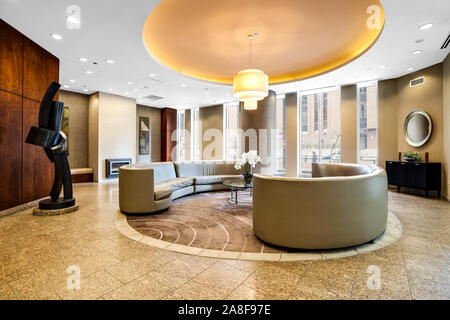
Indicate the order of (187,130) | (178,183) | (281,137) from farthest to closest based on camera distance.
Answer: (187,130)
(281,137)
(178,183)

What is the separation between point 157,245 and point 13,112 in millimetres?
4092

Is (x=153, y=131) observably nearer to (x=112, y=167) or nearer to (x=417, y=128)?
(x=112, y=167)

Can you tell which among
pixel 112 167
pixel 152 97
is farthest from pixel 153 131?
pixel 112 167

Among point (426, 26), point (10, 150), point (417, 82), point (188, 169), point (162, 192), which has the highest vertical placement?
point (426, 26)

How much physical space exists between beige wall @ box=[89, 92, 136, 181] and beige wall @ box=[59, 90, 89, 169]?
0.22 m

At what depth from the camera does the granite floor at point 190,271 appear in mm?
1898

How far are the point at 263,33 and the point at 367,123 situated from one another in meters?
5.07

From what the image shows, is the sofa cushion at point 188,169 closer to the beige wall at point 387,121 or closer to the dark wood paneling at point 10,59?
the dark wood paneling at point 10,59

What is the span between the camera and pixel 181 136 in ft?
41.1

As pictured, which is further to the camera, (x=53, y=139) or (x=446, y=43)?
(x=446, y=43)

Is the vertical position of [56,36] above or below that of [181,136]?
above

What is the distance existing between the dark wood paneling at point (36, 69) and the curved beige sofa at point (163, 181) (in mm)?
2668
